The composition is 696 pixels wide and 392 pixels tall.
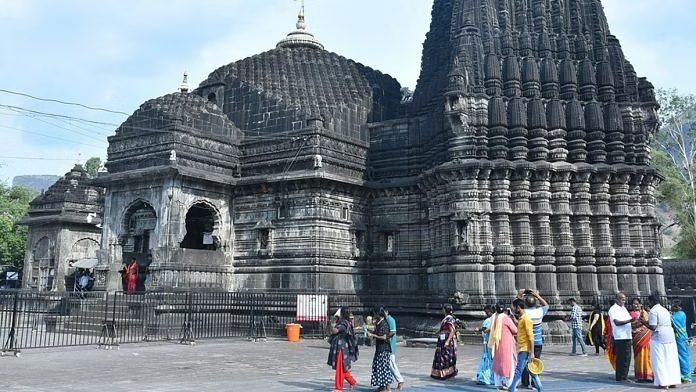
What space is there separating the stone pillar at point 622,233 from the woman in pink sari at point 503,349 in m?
12.6

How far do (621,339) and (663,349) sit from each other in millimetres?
825

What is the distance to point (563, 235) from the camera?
867 inches

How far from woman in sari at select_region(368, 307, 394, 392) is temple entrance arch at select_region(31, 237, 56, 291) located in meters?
28.7

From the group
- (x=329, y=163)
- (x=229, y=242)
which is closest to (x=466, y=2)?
(x=329, y=163)

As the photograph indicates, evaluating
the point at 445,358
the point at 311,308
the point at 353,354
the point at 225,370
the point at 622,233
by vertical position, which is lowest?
the point at 225,370

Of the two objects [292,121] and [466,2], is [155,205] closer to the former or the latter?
[292,121]

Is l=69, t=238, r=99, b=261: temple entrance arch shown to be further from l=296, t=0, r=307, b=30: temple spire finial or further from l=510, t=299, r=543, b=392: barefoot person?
l=510, t=299, r=543, b=392: barefoot person

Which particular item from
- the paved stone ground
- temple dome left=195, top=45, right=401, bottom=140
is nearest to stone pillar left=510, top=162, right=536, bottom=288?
the paved stone ground

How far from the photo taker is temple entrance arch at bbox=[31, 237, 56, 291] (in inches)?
1378

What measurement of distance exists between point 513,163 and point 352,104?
27.1 ft

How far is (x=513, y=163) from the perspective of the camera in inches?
870

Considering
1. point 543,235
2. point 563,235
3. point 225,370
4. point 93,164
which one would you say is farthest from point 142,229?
point 93,164

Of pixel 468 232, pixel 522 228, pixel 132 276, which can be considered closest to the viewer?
pixel 468 232

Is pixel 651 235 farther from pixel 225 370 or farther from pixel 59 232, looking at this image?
pixel 59 232
